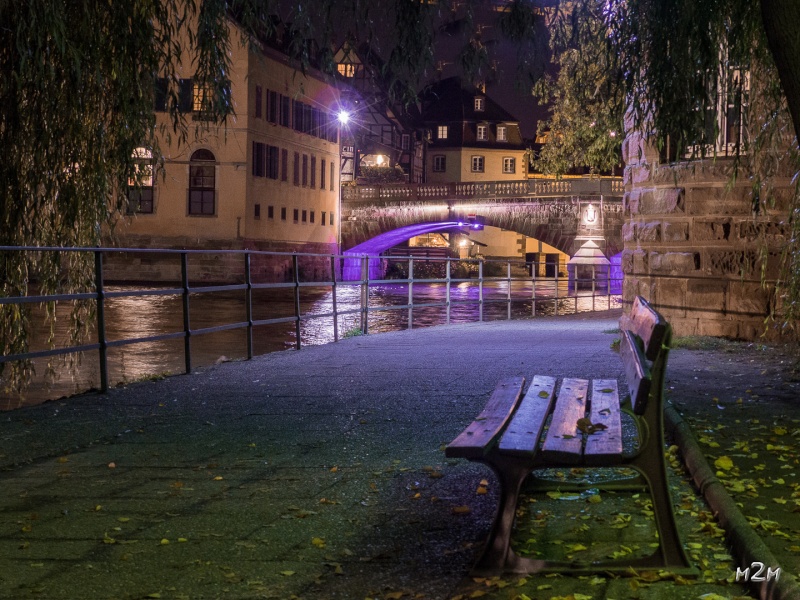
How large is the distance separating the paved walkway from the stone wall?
15.5ft

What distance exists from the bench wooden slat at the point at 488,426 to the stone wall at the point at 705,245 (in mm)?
7134

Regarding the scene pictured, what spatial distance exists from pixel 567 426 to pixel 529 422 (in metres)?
0.15

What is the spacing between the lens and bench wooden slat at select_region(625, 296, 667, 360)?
406 centimetres

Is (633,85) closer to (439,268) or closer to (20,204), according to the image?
(20,204)

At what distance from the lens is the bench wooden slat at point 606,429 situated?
4.00 meters

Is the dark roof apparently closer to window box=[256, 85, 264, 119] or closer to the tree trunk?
window box=[256, 85, 264, 119]

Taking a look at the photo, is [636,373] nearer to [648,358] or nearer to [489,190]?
[648,358]

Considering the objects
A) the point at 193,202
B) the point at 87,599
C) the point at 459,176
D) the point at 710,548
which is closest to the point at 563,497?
the point at 710,548

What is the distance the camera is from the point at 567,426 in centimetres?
448

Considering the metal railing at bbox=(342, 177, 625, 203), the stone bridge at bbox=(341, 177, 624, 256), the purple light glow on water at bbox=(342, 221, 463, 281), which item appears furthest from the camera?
the purple light glow on water at bbox=(342, 221, 463, 281)

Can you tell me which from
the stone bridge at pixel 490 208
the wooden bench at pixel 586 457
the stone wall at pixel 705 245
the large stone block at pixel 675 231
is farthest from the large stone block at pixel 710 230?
the stone bridge at pixel 490 208

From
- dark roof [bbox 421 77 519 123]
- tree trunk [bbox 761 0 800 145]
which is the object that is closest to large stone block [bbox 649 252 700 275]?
tree trunk [bbox 761 0 800 145]
